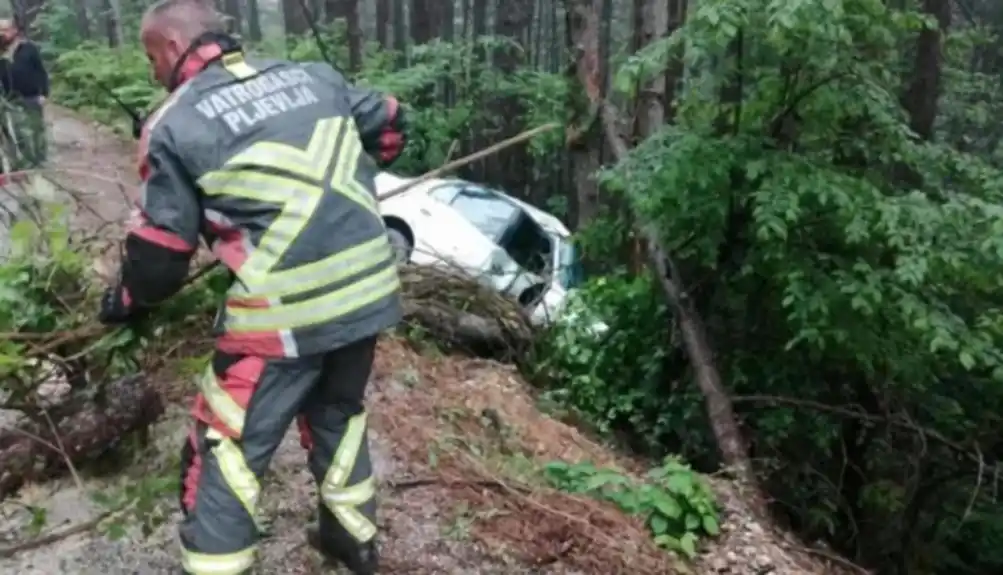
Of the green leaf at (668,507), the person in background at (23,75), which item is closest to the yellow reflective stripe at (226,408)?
the green leaf at (668,507)

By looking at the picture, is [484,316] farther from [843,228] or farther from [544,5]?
[544,5]

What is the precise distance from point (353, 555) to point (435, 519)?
595mm

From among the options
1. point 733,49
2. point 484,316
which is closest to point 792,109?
point 733,49

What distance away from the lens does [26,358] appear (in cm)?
409

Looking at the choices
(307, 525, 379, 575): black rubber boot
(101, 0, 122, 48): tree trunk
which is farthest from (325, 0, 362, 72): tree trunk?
(307, 525, 379, 575): black rubber boot

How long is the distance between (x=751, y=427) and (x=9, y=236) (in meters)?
4.47

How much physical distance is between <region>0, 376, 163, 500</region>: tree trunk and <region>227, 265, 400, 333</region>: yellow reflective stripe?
1.44 meters

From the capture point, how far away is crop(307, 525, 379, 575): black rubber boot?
3.80 meters

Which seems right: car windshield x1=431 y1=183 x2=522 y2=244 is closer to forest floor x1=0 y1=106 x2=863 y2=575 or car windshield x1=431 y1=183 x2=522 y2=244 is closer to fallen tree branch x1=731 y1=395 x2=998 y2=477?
fallen tree branch x1=731 y1=395 x2=998 y2=477

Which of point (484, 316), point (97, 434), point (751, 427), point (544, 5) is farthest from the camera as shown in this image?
point (544, 5)

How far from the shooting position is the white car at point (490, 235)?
908cm

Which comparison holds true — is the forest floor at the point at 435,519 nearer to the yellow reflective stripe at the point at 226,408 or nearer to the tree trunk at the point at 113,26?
the yellow reflective stripe at the point at 226,408

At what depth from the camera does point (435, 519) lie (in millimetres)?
4355

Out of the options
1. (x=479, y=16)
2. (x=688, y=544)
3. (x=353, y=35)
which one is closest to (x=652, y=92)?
(x=688, y=544)
